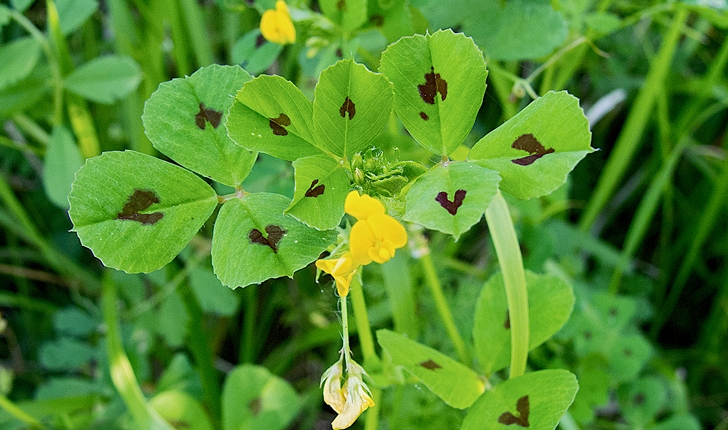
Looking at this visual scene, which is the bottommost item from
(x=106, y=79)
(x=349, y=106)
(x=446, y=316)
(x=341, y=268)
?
(x=446, y=316)

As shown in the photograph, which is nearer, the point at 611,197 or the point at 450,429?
the point at 450,429

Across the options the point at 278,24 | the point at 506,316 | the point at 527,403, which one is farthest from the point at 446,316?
the point at 278,24

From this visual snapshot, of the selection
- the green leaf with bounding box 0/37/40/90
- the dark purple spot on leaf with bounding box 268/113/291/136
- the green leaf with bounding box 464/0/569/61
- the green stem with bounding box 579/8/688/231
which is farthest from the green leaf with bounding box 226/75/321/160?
the green stem with bounding box 579/8/688/231

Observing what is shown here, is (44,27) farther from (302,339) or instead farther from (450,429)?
(450,429)

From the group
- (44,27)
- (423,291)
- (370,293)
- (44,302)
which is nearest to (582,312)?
(423,291)

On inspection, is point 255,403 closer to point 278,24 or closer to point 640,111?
point 278,24

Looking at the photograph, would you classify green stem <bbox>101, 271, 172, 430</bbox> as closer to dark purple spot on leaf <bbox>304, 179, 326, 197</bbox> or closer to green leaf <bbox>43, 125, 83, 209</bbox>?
green leaf <bbox>43, 125, 83, 209</bbox>
